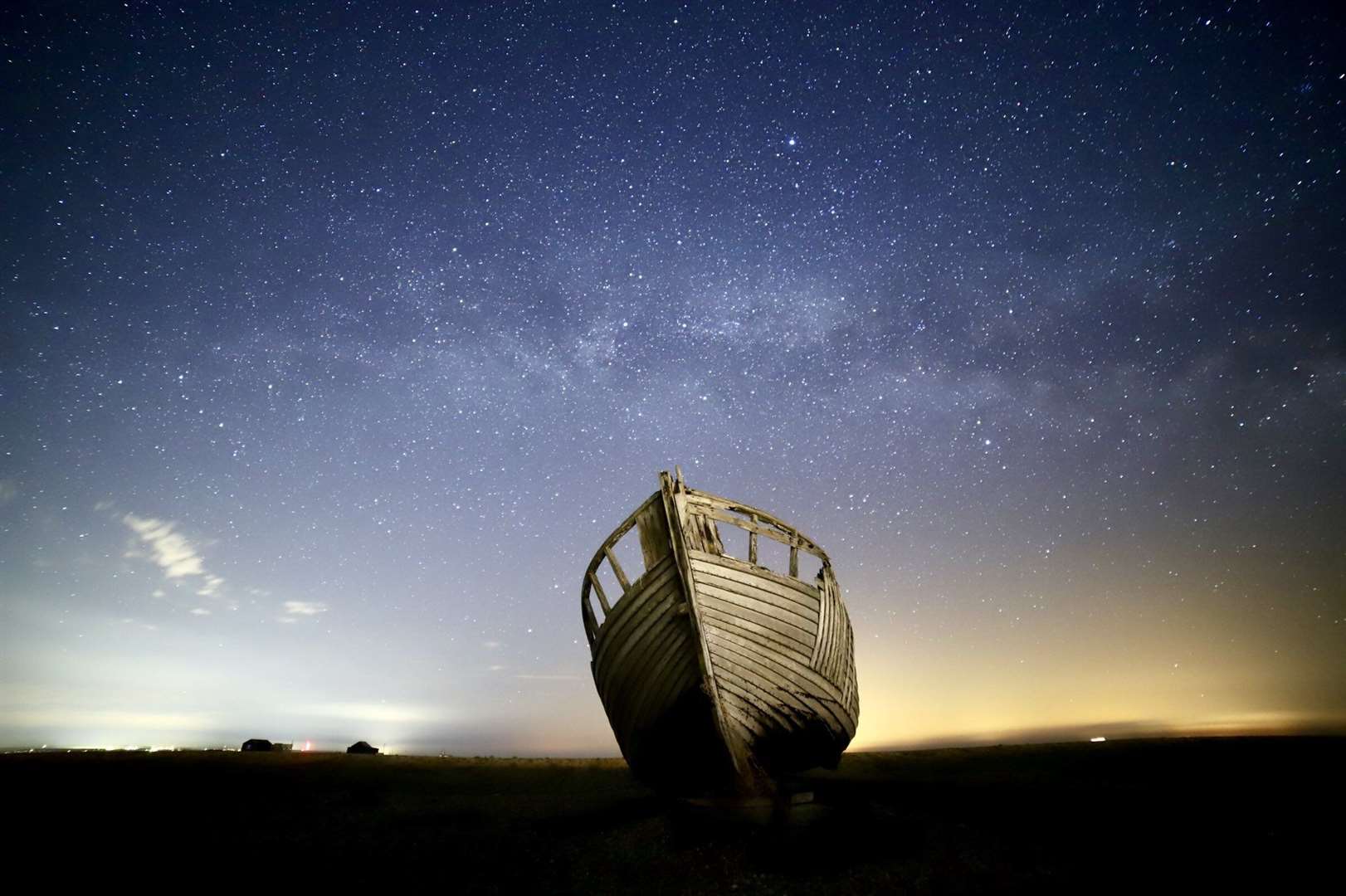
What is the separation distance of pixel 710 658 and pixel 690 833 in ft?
7.57

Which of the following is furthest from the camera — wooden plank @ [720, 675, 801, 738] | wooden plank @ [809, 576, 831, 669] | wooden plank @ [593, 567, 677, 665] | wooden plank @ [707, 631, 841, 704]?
wooden plank @ [809, 576, 831, 669]

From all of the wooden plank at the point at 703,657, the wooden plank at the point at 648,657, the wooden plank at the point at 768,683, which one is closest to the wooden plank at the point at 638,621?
the wooden plank at the point at 648,657

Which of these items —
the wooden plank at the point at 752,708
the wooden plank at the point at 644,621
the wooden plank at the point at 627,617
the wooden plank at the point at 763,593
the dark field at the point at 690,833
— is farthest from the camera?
the wooden plank at the point at 627,617

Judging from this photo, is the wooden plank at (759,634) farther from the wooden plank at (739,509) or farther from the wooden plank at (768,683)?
the wooden plank at (739,509)

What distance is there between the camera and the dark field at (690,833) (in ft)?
19.3

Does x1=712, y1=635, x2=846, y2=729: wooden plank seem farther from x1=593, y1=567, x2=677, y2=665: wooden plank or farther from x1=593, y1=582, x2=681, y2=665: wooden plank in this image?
x1=593, y1=567, x2=677, y2=665: wooden plank

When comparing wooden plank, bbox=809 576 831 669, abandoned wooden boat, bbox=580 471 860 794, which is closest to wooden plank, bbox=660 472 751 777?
abandoned wooden boat, bbox=580 471 860 794

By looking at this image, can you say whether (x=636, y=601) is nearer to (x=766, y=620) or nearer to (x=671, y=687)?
(x=671, y=687)

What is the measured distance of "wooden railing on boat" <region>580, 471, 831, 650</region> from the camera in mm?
8531

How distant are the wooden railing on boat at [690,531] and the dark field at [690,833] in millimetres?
3260

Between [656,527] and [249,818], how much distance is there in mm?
7877

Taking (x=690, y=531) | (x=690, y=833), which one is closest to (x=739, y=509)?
(x=690, y=531)

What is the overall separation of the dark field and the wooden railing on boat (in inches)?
128

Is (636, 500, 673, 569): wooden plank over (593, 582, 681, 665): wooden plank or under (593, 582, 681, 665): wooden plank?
over
